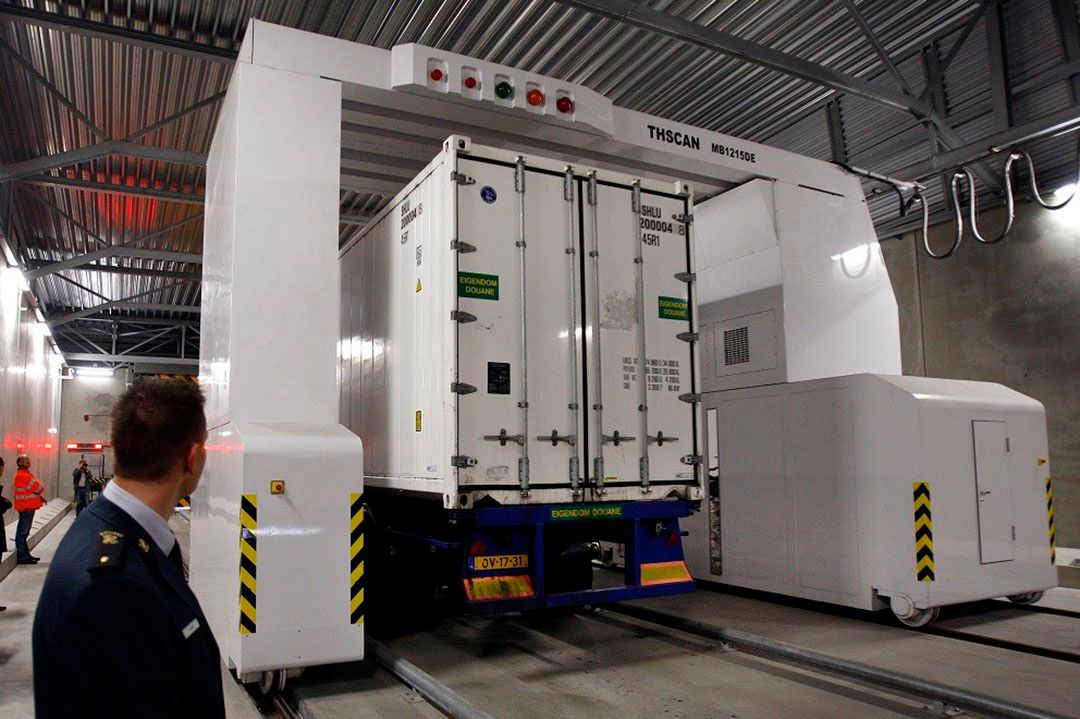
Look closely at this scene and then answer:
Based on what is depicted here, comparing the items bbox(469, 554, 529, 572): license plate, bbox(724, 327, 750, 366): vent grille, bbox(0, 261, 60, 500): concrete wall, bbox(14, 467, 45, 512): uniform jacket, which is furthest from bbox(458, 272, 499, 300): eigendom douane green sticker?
bbox(14, 467, 45, 512): uniform jacket

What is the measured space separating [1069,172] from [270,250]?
11.3m

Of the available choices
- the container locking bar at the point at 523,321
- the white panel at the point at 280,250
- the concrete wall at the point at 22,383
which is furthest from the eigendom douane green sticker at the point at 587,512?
the concrete wall at the point at 22,383

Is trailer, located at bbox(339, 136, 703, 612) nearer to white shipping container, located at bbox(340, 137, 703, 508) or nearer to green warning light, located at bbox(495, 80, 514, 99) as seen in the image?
white shipping container, located at bbox(340, 137, 703, 508)

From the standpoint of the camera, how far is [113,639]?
1.58 metres

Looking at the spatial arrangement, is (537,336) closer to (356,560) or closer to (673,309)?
(673,309)

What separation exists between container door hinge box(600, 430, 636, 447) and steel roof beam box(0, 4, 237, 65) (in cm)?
575

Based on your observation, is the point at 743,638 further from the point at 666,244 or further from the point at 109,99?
the point at 109,99

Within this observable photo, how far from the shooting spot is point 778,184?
8.41 m

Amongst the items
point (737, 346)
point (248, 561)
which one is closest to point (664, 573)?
point (248, 561)

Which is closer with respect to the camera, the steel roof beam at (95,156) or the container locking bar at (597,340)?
the container locking bar at (597,340)

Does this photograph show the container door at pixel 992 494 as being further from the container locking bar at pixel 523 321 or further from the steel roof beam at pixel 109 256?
the steel roof beam at pixel 109 256

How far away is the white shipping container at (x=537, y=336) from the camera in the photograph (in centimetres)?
570

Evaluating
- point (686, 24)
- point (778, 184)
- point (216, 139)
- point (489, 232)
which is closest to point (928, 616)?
point (778, 184)

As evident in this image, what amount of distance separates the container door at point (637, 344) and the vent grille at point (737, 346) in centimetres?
218
